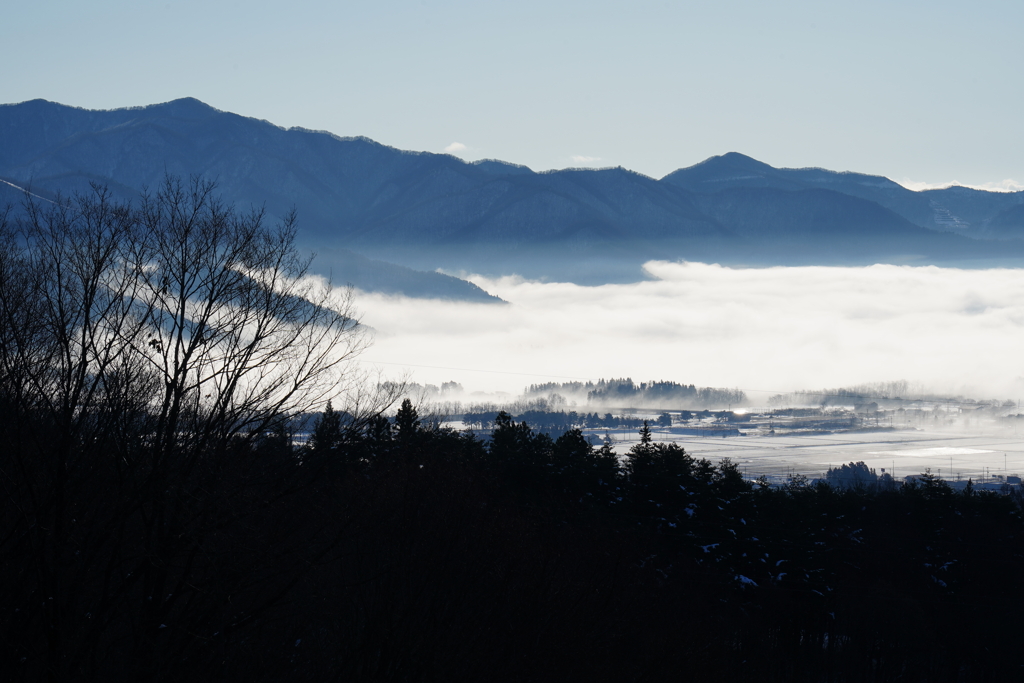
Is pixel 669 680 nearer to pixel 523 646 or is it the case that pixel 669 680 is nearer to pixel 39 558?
pixel 523 646

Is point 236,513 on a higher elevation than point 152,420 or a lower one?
lower

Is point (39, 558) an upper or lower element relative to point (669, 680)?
upper

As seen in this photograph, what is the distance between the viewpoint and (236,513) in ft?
41.5

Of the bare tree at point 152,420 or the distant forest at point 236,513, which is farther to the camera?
the distant forest at point 236,513

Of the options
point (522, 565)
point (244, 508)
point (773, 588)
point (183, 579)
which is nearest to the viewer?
point (183, 579)

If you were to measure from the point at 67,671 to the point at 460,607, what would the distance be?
1188 cm

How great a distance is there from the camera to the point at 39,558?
38.4ft

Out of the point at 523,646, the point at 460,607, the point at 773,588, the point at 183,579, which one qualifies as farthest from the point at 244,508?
the point at 773,588

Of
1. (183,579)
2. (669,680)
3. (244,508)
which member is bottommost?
(669,680)

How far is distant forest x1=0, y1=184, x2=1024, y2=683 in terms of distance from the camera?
41.1 ft

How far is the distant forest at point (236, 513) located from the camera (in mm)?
12539

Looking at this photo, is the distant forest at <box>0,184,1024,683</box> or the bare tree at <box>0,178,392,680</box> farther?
the distant forest at <box>0,184,1024,683</box>

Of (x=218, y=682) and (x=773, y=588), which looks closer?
(x=218, y=682)

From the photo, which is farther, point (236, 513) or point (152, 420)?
point (152, 420)
